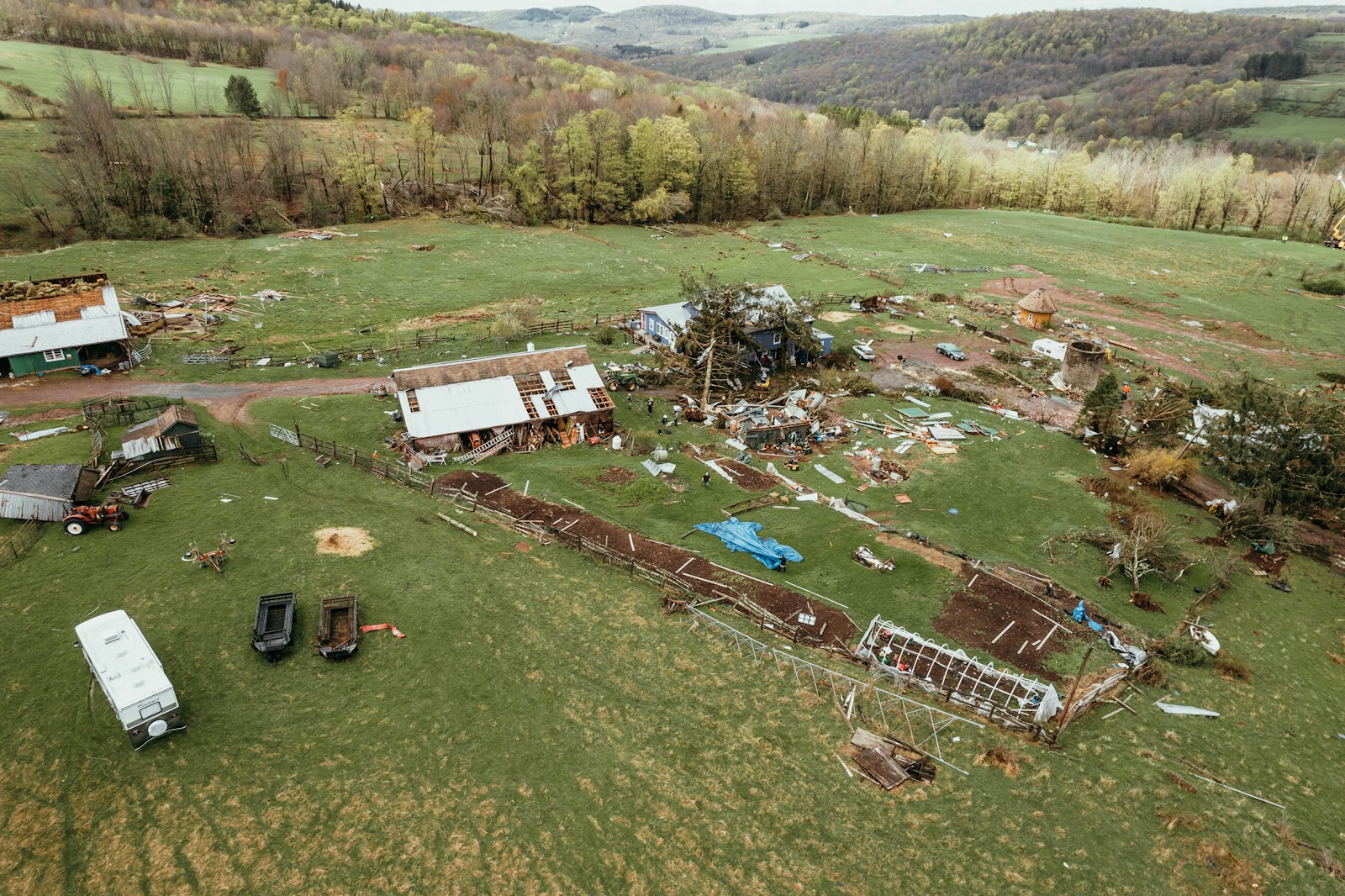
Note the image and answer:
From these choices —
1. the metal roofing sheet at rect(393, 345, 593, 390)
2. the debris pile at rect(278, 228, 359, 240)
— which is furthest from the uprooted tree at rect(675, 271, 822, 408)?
the debris pile at rect(278, 228, 359, 240)

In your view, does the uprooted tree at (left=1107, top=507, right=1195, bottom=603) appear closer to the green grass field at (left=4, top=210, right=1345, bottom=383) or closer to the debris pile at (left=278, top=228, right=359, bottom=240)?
the green grass field at (left=4, top=210, right=1345, bottom=383)

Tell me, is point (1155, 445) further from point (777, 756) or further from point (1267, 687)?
point (777, 756)

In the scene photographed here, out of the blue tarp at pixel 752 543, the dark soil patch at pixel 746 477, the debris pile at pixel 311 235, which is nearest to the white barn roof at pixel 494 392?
the dark soil patch at pixel 746 477

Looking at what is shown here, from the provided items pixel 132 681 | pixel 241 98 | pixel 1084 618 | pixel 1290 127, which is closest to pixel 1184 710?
pixel 1084 618

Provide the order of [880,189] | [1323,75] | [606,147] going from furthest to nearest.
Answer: [1323,75] → [880,189] → [606,147]

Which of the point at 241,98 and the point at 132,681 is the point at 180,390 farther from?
the point at 241,98

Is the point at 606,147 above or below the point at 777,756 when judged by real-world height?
above

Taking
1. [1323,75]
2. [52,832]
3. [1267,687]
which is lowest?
[1267,687]

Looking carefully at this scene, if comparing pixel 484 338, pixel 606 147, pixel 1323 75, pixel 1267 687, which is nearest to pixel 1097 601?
pixel 1267 687
